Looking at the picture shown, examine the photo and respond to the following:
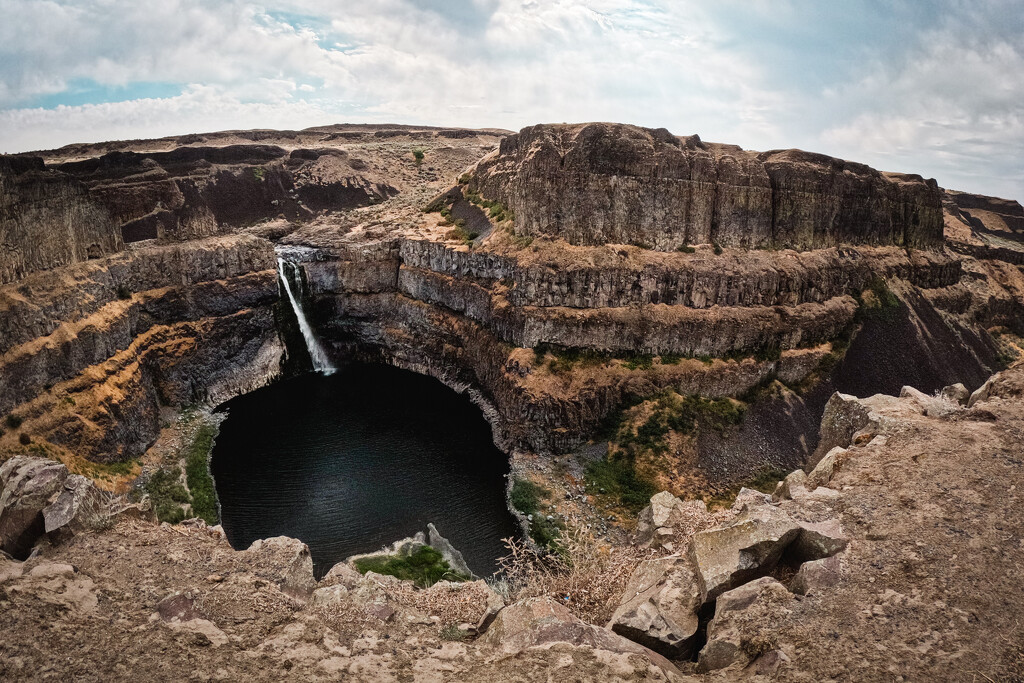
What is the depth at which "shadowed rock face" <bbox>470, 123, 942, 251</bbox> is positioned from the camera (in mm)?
37500

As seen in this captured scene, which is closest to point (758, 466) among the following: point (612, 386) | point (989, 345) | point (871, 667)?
point (612, 386)

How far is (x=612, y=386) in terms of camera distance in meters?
33.9

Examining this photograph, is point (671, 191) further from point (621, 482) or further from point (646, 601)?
point (646, 601)

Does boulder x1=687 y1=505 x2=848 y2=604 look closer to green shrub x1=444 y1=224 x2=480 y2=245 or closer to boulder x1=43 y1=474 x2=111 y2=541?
boulder x1=43 y1=474 x2=111 y2=541

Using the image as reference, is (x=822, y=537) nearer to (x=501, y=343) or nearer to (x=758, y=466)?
(x=758, y=466)

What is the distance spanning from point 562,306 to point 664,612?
26173 mm

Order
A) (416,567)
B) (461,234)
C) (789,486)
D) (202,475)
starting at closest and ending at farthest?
1. (789,486)
2. (416,567)
3. (202,475)
4. (461,234)

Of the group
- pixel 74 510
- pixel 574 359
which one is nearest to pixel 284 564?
pixel 74 510

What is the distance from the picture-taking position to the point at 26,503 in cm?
1368

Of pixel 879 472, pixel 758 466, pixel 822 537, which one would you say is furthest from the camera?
pixel 758 466

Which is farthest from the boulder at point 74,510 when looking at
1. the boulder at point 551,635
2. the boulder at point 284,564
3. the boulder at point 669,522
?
the boulder at point 669,522

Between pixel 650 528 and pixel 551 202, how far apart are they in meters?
26.1

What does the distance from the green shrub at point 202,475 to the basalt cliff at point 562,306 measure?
72.7 inches

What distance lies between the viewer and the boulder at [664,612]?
34.7 feet
